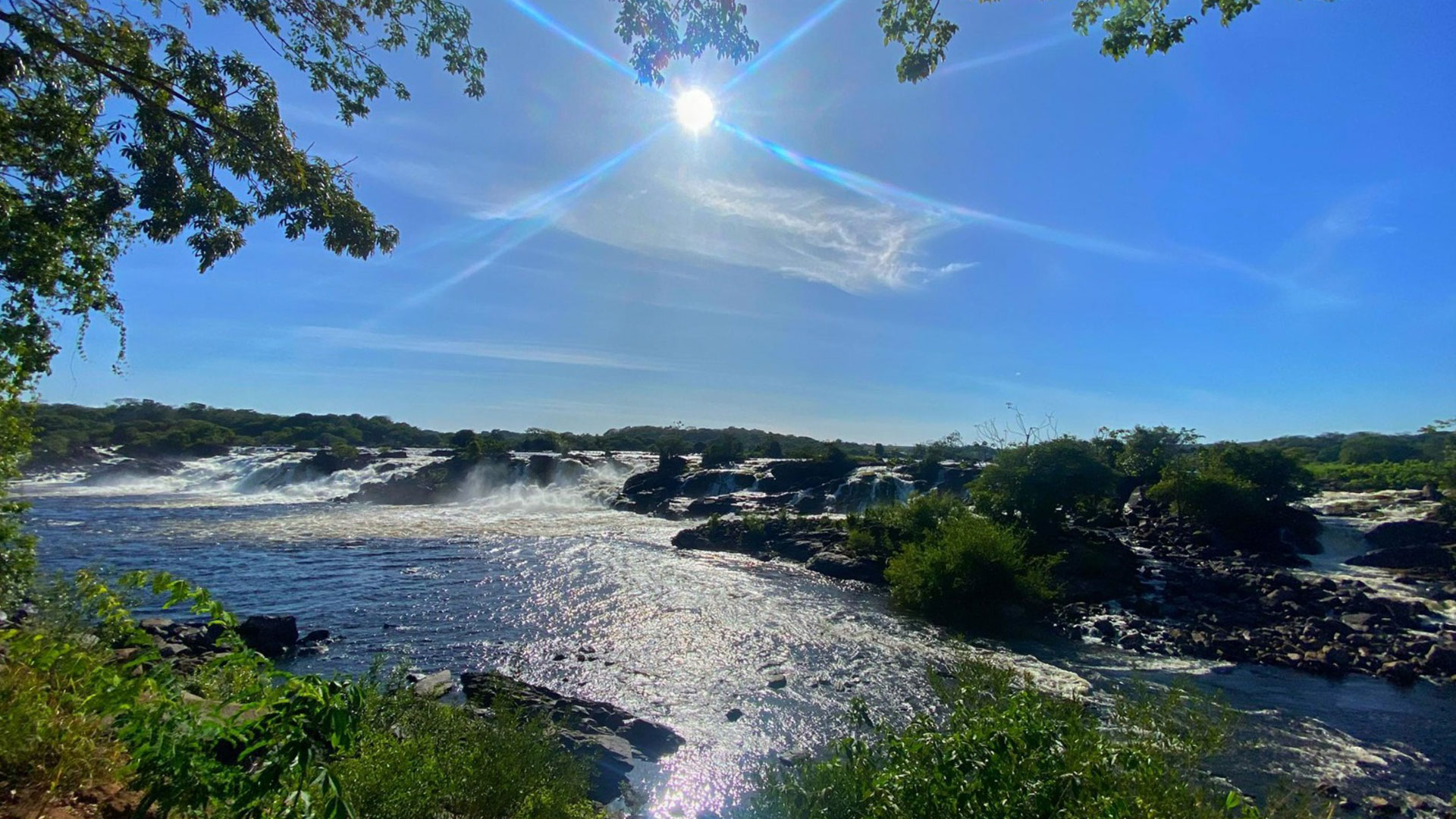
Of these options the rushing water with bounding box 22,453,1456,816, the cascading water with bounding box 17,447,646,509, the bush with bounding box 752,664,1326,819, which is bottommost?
the rushing water with bounding box 22,453,1456,816

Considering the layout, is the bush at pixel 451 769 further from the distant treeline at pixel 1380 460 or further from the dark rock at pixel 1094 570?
the distant treeline at pixel 1380 460

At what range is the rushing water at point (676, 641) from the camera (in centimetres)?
1095

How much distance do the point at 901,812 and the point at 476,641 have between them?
1506cm

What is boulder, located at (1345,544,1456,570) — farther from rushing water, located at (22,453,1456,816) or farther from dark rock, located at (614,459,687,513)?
dark rock, located at (614,459,687,513)

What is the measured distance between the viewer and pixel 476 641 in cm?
1650

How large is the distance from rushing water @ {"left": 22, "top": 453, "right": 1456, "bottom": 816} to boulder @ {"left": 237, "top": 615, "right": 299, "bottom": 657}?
44.5 inches

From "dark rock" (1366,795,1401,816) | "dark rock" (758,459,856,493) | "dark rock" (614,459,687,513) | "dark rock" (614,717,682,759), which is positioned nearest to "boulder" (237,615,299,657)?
"dark rock" (614,717,682,759)

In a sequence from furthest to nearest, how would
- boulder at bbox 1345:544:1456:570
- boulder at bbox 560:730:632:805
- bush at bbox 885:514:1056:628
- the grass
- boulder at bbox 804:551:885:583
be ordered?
boulder at bbox 804:551:885:583
boulder at bbox 1345:544:1456:570
bush at bbox 885:514:1056:628
boulder at bbox 560:730:632:805
the grass

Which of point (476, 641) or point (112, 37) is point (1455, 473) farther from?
point (112, 37)

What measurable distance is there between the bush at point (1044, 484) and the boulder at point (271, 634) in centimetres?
2433

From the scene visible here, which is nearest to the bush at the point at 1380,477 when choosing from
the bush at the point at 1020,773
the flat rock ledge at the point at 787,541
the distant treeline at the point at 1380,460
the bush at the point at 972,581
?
the distant treeline at the point at 1380,460

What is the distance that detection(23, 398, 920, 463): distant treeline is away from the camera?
64.9 m

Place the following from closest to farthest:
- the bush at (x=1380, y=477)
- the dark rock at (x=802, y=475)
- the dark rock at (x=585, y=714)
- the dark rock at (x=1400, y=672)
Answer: the dark rock at (x=585, y=714) → the dark rock at (x=1400, y=672) → the bush at (x=1380, y=477) → the dark rock at (x=802, y=475)

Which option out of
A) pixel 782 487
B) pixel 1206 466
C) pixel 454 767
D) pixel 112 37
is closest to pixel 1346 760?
pixel 454 767
